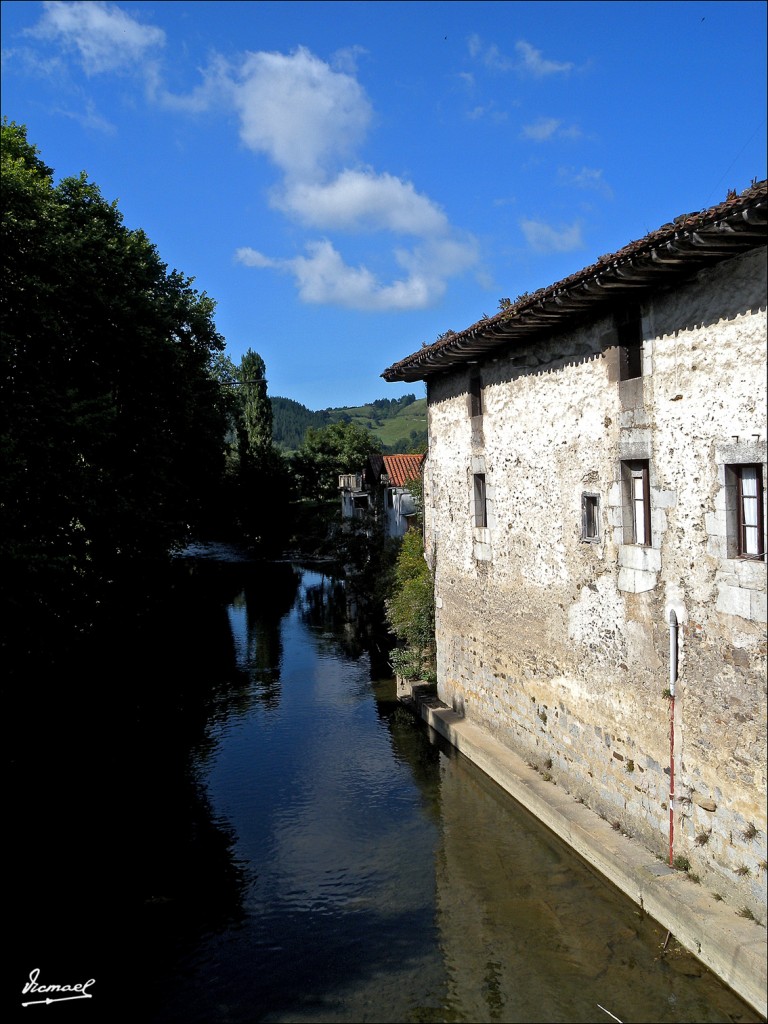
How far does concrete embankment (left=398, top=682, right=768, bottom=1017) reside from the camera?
6273 millimetres

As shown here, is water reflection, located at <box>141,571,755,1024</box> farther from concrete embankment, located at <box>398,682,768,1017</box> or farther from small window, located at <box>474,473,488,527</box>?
small window, located at <box>474,473,488,527</box>

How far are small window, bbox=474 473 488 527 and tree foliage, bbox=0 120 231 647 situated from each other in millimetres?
6488

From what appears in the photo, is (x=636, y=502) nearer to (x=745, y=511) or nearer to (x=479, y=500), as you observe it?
(x=745, y=511)

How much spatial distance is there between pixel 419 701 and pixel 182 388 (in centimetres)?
1068

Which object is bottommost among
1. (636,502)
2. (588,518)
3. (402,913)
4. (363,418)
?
(402,913)

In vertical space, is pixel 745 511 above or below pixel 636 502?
below

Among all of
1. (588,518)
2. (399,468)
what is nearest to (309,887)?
(588,518)

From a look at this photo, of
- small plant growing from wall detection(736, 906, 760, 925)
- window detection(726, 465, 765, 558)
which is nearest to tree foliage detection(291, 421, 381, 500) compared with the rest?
window detection(726, 465, 765, 558)

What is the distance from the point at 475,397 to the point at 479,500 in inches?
62.3

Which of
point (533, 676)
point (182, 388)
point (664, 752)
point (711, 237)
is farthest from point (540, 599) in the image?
point (182, 388)

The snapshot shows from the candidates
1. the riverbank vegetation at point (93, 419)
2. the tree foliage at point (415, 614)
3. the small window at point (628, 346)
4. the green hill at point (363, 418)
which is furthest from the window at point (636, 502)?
the green hill at point (363, 418)

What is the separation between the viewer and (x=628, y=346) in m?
8.29

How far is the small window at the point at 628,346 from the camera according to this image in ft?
26.7

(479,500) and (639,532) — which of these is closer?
(639,532)
